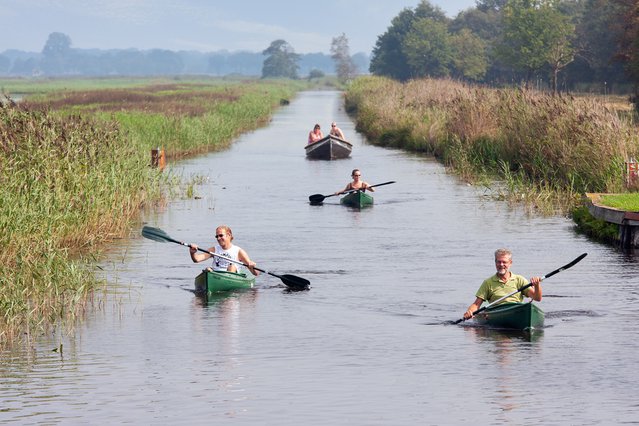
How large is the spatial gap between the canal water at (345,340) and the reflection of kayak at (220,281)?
25cm

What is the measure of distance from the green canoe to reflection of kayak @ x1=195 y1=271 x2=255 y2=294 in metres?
12.3

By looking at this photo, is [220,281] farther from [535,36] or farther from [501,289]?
[535,36]

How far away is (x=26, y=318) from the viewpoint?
53.4 feet

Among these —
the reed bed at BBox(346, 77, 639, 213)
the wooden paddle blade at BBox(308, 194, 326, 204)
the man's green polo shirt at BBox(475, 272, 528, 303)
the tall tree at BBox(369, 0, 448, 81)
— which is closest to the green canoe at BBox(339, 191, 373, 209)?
the wooden paddle blade at BBox(308, 194, 326, 204)

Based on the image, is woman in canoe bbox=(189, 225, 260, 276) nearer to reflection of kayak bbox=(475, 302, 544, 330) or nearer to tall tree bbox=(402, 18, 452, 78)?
reflection of kayak bbox=(475, 302, 544, 330)

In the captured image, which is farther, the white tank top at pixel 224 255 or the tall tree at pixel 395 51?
the tall tree at pixel 395 51

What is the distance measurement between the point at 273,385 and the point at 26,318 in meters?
4.39

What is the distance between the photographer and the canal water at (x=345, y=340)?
493 inches

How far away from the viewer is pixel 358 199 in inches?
1273

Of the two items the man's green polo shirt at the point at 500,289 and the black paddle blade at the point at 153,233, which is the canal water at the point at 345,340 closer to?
the man's green polo shirt at the point at 500,289

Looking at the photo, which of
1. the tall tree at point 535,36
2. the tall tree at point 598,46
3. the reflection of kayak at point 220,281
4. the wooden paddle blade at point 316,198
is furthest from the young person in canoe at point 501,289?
the tall tree at point 535,36

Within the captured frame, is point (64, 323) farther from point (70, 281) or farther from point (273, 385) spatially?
point (273, 385)

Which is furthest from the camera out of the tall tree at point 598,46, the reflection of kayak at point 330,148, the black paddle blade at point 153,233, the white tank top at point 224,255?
the tall tree at point 598,46

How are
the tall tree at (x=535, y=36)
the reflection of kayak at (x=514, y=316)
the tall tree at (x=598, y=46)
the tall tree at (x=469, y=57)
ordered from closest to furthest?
the reflection of kayak at (x=514, y=316)
the tall tree at (x=598, y=46)
the tall tree at (x=535, y=36)
the tall tree at (x=469, y=57)
